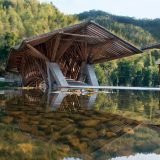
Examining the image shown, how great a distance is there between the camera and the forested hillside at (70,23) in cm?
5591

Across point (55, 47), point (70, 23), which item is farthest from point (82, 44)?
point (70, 23)

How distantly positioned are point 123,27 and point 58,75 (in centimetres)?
8263

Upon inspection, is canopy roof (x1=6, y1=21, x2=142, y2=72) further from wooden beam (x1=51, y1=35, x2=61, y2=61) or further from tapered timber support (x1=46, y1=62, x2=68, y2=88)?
tapered timber support (x1=46, y1=62, x2=68, y2=88)

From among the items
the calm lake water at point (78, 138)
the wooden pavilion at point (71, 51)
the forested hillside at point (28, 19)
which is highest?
the forested hillside at point (28, 19)

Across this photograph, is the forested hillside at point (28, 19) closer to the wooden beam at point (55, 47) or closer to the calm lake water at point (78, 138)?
the wooden beam at point (55, 47)

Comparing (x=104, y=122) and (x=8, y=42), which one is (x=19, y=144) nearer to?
(x=104, y=122)

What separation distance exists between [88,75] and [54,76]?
3.61m

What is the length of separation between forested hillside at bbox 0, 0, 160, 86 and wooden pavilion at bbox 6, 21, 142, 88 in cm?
1982

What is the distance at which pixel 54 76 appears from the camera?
21.8m

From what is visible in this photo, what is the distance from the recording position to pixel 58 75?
70.9ft

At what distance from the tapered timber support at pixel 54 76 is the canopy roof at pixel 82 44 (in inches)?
21.4

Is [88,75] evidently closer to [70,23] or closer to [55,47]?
[55,47]

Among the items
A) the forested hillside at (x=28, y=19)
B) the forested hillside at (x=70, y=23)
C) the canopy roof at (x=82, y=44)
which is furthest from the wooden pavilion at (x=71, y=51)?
the forested hillside at (x=28, y=19)

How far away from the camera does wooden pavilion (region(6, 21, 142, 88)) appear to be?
2072 cm
